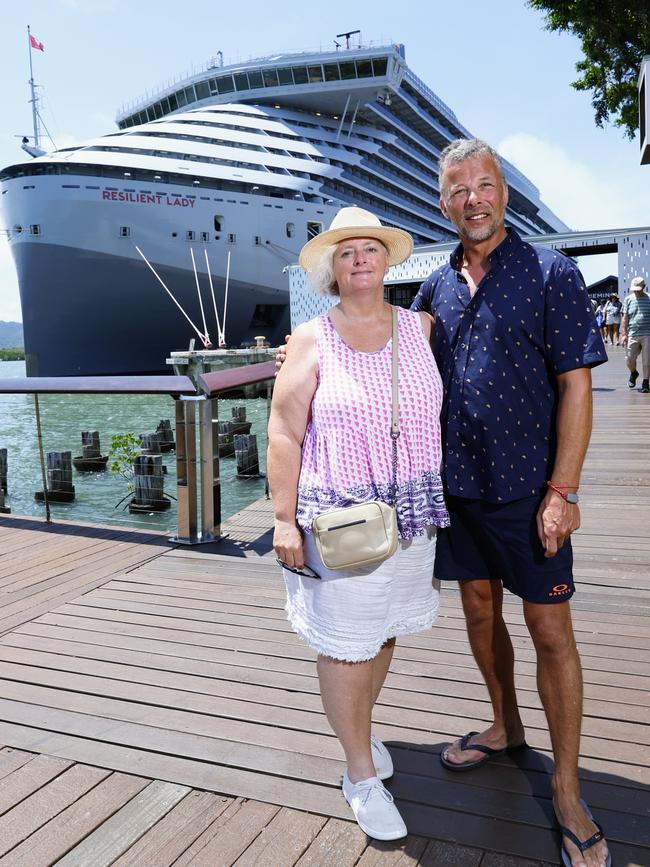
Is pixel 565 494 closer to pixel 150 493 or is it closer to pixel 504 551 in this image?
pixel 504 551

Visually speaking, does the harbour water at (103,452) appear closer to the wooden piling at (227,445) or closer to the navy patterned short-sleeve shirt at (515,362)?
the wooden piling at (227,445)

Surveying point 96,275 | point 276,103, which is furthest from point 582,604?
point 276,103

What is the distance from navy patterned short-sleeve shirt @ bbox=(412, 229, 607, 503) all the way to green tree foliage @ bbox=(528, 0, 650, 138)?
12.6 metres

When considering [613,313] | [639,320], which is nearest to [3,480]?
[639,320]

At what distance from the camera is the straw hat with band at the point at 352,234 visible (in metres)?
2.00

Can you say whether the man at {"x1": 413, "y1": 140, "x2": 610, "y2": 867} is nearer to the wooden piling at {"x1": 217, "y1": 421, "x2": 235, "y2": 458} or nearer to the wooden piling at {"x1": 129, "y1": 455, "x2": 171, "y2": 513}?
the wooden piling at {"x1": 129, "y1": 455, "x2": 171, "y2": 513}

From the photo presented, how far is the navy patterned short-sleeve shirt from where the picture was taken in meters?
1.89

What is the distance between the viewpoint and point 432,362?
2.01 metres

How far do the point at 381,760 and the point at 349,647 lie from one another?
0.43 meters

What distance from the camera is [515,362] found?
192 centimetres

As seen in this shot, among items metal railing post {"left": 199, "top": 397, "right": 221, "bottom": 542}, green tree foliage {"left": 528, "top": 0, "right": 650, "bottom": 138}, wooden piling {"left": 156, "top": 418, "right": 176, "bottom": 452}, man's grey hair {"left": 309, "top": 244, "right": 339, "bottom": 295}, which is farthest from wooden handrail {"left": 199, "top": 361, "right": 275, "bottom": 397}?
green tree foliage {"left": 528, "top": 0, "right": 650, "bottom": 138}

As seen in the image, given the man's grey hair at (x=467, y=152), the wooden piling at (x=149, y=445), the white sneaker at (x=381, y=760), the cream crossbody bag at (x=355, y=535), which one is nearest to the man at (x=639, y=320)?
the wooden piling at (x=149, y=445)

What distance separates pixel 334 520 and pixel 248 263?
3231 cm

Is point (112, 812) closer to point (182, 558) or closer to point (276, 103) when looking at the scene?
point (182, 558)
